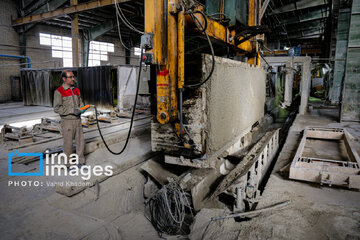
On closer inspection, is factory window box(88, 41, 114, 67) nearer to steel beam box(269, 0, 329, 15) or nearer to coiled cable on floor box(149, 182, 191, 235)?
steel beam box(269, 0, 329, 15)

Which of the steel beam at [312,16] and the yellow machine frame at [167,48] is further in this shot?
the steel beam at [312,16]

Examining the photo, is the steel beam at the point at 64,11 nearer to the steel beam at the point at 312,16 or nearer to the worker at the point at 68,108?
the worker at the point at 68,108

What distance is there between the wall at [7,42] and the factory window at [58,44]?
5.80 feet

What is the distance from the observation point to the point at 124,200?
185 inches

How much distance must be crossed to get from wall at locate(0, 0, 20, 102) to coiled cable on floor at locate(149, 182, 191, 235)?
16.9 m

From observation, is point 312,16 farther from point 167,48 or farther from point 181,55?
point 167,48

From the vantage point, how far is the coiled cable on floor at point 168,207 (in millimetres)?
3734

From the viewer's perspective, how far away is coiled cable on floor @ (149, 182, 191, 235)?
373 cm

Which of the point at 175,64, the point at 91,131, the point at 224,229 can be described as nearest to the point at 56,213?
the point at 224,229

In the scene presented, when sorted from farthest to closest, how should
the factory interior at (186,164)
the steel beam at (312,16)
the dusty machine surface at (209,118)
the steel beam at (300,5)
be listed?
1. the steel beam at (312,16)
2. the steel beam at (300,5)
3. the dusty machine surface at (209,118)
4. the factory interior at (186,164)

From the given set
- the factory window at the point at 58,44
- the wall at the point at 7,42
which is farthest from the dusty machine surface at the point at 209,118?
the factory window at the point at 58,44

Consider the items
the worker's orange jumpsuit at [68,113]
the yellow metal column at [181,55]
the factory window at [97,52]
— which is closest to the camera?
the yellow metal column at [181,55]

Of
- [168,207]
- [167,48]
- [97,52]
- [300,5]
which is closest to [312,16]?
[300,5]

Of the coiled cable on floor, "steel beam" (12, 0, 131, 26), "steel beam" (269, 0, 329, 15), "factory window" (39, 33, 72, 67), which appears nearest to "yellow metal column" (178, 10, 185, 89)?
the coiled cable on floor
